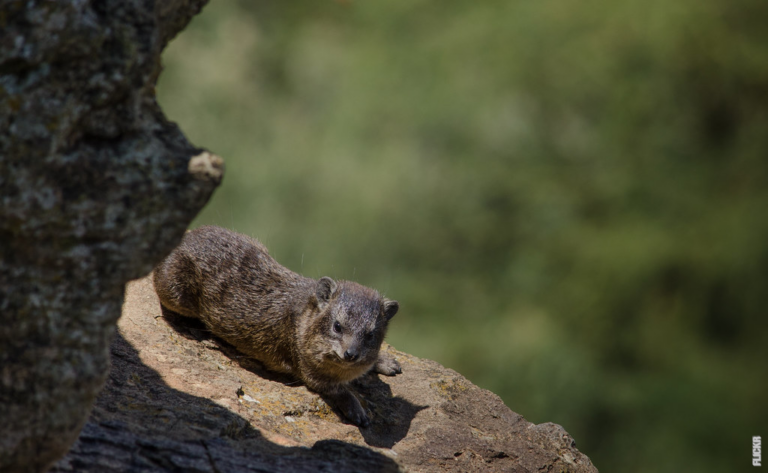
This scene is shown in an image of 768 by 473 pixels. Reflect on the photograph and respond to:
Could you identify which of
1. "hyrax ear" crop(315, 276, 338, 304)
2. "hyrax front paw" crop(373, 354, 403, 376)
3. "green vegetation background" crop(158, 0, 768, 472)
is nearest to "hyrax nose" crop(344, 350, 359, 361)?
"hyrax ear" crop(315, 276, 338, 304)

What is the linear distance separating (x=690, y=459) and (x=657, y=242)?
303 centimetres

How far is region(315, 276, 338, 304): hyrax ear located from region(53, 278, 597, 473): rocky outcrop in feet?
2.50

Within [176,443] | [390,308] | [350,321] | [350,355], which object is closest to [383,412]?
[350,355]

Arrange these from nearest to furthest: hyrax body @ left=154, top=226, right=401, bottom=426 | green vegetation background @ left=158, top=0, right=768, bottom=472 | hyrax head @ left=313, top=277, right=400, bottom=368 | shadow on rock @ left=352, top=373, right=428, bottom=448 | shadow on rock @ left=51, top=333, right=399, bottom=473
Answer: shadow on rock @ left=51, top=333, right=399, bottom=473, shadow on rock @ left=352, top=373, right=428, bottom=448, hyrax head @ left=313, top=277, right=400, bottom=368, hyrax body @ left=154, top=226, right=401, bottom=426, green vegetation background @ left=158, top=0, right=768, bottom=472

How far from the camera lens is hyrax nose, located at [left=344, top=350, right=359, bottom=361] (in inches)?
218

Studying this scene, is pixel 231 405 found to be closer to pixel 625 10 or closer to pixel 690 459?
pixel 690 459

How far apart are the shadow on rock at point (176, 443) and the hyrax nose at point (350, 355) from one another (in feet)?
3.77

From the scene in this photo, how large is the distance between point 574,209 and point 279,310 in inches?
218

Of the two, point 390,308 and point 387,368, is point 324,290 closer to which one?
point 390,308

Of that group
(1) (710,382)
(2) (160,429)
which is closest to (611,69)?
(1) (710,382)

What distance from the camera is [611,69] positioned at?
10383 millimetres

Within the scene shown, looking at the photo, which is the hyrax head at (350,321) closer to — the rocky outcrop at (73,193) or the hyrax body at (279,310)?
the hyrax body at (279,310)

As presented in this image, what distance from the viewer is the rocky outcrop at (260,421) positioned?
366 cm

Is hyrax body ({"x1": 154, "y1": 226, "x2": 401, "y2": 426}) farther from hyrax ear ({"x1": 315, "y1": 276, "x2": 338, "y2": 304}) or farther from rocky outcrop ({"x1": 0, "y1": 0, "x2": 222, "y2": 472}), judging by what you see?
rocky outcrop ({"x1": 0, "y1": 0, "x2": 222, "y2": 472})
